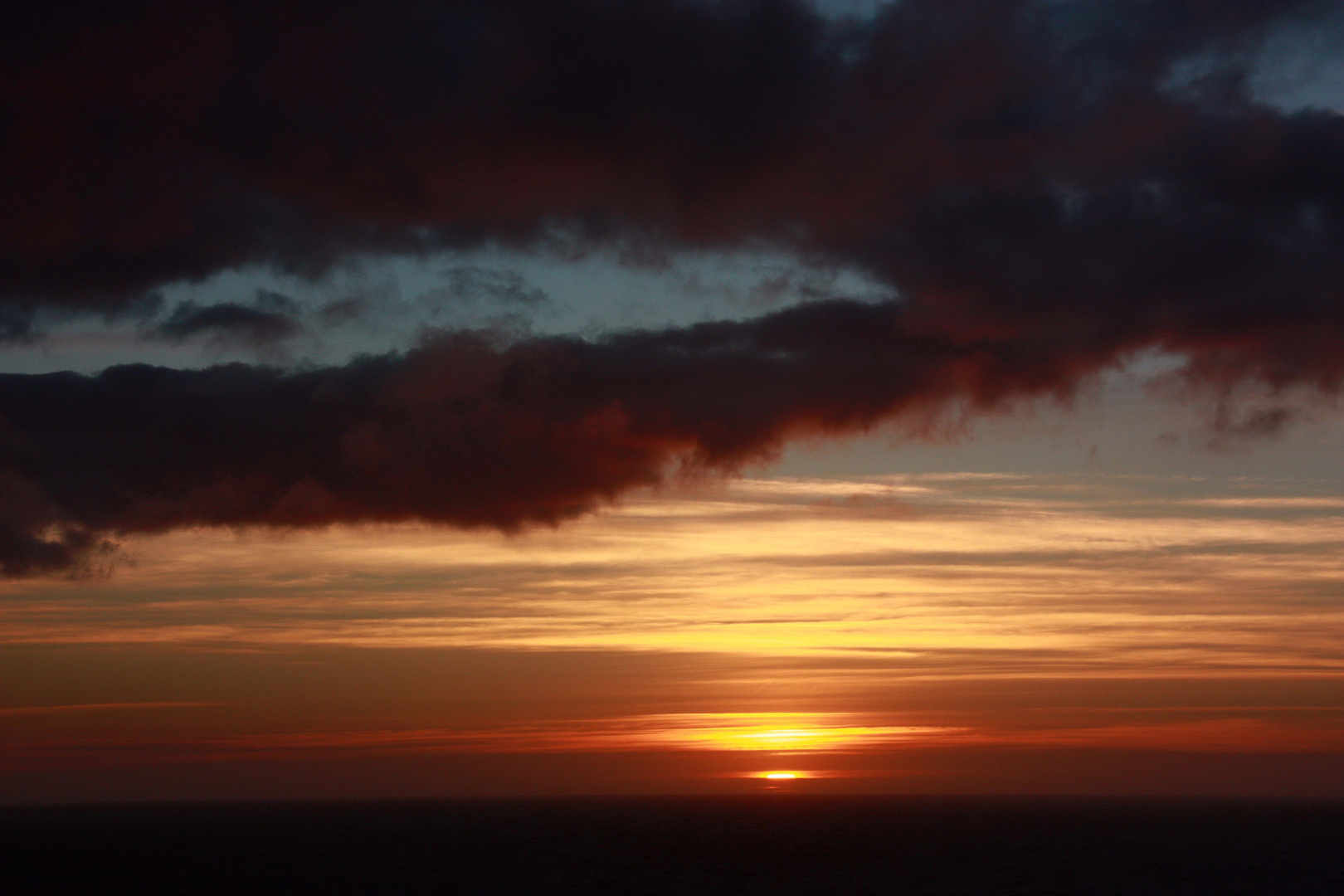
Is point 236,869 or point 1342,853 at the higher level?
point 236,869

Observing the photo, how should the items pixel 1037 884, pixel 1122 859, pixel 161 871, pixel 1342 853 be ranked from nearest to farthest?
1. pixel 1037 884
2. pixel 161 871
3. pixel 1122 859
4. pixel 1342 853

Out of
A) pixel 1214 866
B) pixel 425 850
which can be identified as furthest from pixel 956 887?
pixel 425 850

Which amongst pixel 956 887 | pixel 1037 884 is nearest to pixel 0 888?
pixel 956 887

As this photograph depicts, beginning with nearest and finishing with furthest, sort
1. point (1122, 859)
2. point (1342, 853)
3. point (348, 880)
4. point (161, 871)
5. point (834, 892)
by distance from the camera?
point (834, 892), point (348, 880), point (161, 871), point (1122, 859), point (1342, 853)

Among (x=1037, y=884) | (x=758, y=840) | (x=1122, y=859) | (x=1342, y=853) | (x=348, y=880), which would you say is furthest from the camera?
(x=758, y=840)

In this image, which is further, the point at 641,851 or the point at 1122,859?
the point at 641,851

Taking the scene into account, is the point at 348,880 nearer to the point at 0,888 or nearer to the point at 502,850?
the point at 0,888

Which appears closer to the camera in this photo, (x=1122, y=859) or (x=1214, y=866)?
(x=1214, y=866)

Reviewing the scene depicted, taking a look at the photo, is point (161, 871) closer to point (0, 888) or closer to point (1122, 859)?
point (0, 888)

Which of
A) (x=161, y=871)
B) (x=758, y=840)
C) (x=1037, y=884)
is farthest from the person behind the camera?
(x=758, y=840)
